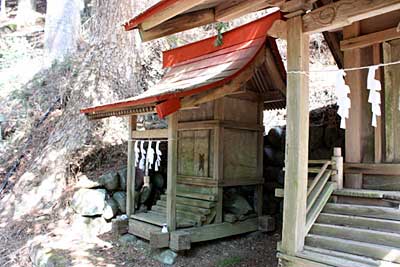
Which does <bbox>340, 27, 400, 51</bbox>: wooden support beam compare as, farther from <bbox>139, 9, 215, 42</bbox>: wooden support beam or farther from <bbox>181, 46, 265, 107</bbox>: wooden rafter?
<bbox>139, 9, 215, 42</bbox>: wooden support beam

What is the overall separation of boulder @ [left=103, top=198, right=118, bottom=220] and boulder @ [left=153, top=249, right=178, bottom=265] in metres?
1.75

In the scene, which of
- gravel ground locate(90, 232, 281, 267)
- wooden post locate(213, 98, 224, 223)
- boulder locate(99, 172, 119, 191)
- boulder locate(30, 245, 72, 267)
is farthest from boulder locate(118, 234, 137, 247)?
wooden post locate(213, 98, 224, 223)

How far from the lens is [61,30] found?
13.3 m

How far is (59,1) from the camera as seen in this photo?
13.5 meters

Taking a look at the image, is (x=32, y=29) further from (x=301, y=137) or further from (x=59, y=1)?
(x=301, y=137)

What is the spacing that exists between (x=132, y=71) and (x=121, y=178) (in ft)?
12.6

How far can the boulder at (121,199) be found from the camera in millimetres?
7312

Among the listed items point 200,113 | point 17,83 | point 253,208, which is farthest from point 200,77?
point 17,83

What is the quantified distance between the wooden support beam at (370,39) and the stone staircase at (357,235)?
6.18ft

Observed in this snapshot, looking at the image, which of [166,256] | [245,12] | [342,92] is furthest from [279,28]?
[166,256]

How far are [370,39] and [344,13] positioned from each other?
4.48 feet

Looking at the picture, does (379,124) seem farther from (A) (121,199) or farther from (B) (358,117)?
(A) (121,199)

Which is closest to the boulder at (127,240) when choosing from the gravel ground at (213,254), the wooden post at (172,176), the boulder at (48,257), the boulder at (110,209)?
the gravel ground at (213,254)

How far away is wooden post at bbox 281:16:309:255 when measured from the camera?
11.9 ft
